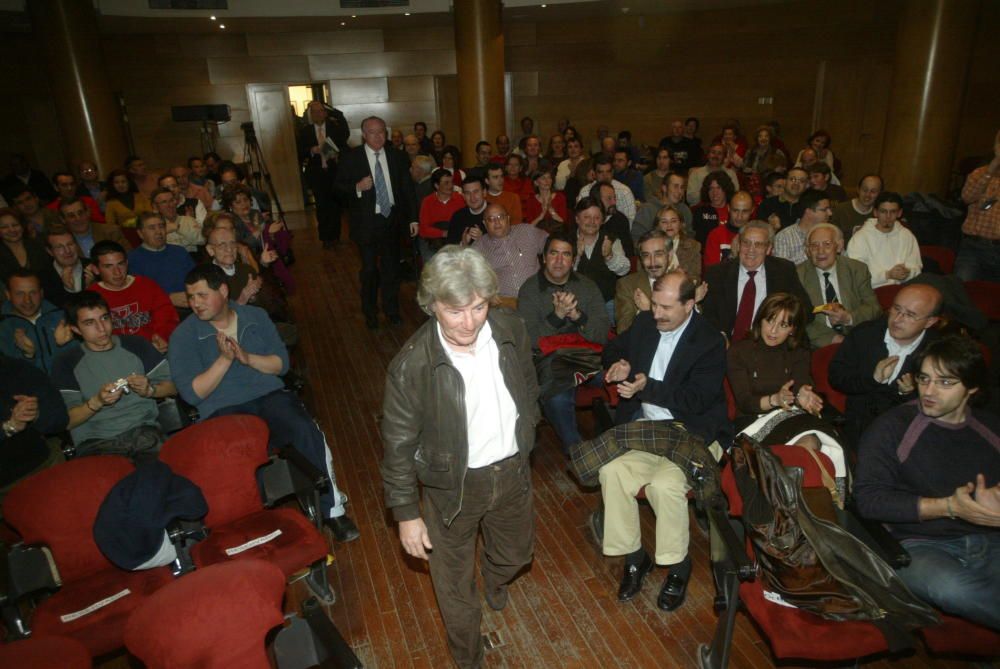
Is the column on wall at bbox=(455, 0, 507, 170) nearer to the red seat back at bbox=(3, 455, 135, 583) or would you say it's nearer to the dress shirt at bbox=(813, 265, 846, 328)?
the dress shirt at bbox=(813, 265, 846, 328)

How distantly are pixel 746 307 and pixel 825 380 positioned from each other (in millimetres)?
798

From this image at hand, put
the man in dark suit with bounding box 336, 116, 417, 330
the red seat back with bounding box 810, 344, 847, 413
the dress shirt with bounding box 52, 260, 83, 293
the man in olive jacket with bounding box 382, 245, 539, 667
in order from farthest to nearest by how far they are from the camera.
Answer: the man in dark suit with bounding box 336, 116, 417, 330 < the dress shirt with bounding box 52, 260, 83, 293 < the red seat back with bounding box 810, 344, 847, 413 < the man in olive jacket with bounding box 382, 245, 539, 667

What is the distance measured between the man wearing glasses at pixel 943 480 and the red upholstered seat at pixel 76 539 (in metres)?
2.89

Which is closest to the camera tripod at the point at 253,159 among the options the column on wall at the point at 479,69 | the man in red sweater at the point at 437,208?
the column on wall at the point at 479,69

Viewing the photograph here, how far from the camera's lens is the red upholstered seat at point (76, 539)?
7.56 feet

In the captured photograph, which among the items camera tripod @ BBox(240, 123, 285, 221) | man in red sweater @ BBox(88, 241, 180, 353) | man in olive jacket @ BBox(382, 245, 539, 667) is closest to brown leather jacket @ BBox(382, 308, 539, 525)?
man in olive jacket @ BBox(382, 245, 539, 667)

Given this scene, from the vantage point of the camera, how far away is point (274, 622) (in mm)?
1723

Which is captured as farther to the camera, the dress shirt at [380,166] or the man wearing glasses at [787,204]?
the dress shirt at [380,166]

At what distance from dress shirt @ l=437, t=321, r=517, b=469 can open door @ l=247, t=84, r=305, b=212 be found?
1154 cm

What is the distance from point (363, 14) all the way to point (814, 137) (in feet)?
24.7

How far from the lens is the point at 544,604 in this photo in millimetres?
2885

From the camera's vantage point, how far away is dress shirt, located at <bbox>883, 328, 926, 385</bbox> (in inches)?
121

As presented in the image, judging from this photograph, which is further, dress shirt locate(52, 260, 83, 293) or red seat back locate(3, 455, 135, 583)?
dress shirt locate(52, 260, 83, 293)

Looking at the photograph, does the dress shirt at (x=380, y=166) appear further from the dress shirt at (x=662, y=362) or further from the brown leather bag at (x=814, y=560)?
the brown leather bag at (x=814, y=560)
